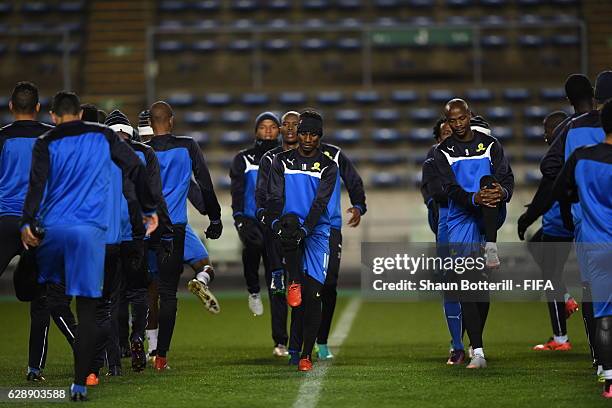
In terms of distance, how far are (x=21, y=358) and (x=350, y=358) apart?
280cm

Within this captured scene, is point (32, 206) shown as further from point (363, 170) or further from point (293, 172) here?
point (363, 170)

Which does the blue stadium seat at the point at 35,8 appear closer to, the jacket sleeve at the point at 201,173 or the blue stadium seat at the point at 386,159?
the blue stadium seat at the point at 386,159

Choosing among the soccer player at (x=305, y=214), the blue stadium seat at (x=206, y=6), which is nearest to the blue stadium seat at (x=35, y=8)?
the blue stadium seat at (x=206, y=6)

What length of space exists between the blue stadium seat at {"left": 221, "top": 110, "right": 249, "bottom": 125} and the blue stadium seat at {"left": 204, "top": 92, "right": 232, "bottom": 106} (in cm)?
44

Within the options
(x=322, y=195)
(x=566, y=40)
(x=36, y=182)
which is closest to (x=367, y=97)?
(x=566, y=40)

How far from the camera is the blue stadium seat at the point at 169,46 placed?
2120 centimetres

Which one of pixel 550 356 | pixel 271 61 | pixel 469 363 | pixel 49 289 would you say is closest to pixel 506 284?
pixel 550 356

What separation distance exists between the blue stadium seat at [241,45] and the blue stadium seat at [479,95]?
412 centimetres

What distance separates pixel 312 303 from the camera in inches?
333

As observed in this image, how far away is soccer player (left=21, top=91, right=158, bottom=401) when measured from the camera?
22.7 ft

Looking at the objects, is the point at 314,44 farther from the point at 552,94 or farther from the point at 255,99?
the point at 552,94

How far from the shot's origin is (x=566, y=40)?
20484 millimetres

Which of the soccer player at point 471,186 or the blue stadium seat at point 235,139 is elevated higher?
the blue stadium seat at point 235,139

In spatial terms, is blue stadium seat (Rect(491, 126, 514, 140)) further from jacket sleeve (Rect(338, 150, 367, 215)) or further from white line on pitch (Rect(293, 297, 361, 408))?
jacket sleeve (Rect(338, 150, 367, 215))
